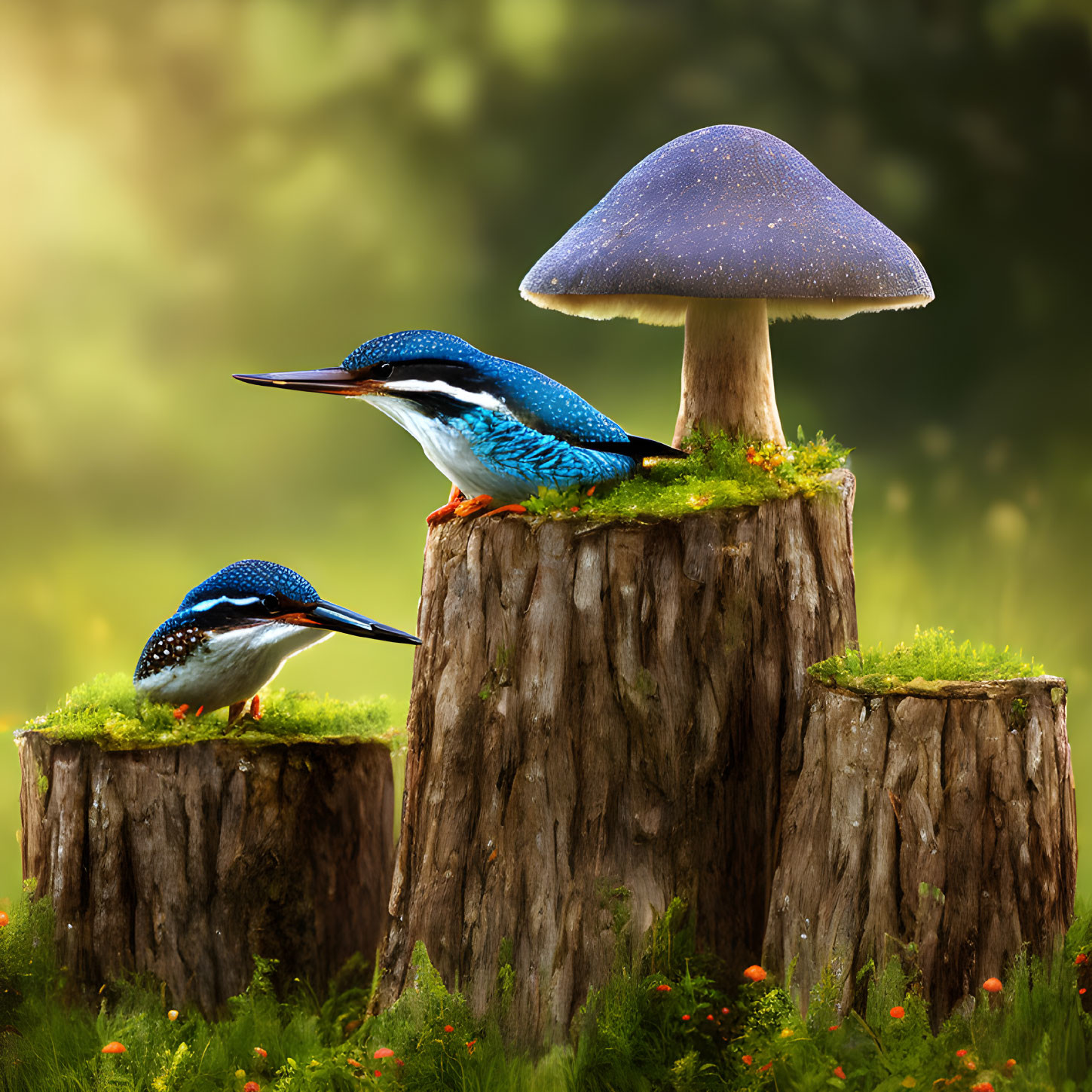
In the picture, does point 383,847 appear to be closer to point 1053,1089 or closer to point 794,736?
point 794,736

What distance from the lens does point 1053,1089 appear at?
2492mm

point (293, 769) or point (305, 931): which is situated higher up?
point (293, 769)

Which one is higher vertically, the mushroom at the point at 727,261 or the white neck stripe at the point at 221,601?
the mushroom at the point at 727,261

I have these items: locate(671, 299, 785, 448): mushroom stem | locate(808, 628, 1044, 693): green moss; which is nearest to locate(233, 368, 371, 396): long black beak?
locate(671, 299, 785, 448): mushroom stem

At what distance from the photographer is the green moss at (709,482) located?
3.26 meters

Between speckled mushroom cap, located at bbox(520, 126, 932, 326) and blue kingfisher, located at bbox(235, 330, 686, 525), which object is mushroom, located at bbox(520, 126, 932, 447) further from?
blue kingfisher, located at bbox(235, 330, 686, 525)

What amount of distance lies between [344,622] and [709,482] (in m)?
1.25

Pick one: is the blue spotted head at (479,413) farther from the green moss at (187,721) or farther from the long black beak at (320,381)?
the green moss at (187,721)

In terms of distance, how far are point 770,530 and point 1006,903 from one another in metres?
1.17

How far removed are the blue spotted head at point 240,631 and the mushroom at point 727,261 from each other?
1.24 meters

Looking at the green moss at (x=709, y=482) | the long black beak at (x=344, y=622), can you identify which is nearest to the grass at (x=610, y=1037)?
the long black beak at (x=344, y=622)

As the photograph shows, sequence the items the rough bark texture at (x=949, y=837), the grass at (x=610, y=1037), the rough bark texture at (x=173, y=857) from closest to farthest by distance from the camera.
Result: the grass at (x=610, y=1037) → the rough bark texture at (x=949, y=837) → the rough bark texture at (x=173, y=857)

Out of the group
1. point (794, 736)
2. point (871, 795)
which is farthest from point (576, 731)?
point (871, 795)

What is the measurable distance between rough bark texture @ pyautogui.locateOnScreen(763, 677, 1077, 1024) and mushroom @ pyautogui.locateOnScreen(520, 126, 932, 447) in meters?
1.24
